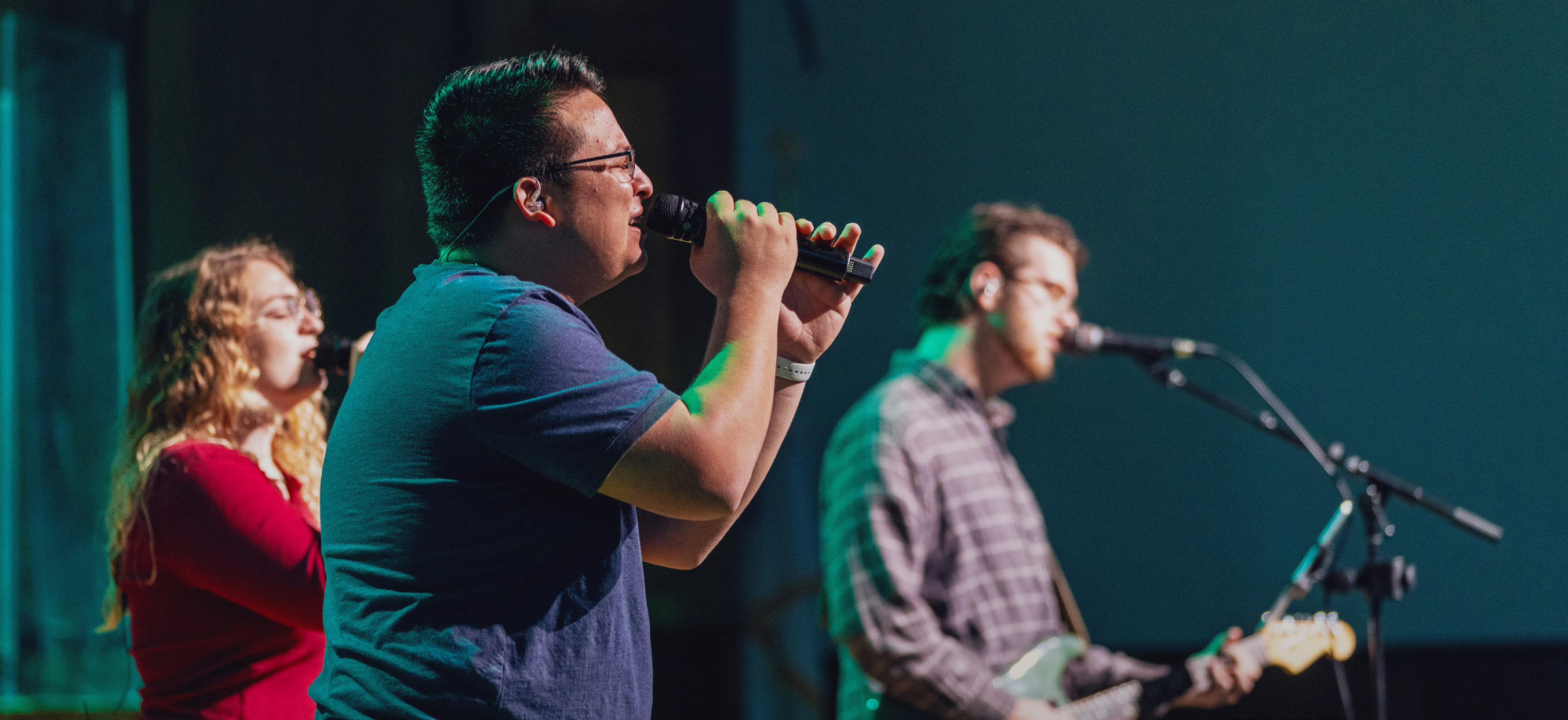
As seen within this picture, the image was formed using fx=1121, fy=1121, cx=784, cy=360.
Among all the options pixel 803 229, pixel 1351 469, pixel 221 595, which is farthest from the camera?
pixel 1351 469

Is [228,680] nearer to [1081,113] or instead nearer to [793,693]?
[793,693]

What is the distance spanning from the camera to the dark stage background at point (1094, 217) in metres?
3.22

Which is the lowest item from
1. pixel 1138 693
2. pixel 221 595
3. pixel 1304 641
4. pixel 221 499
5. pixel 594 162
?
pixel 1138 693

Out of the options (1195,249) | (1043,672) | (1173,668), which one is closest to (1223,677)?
(1173,668)

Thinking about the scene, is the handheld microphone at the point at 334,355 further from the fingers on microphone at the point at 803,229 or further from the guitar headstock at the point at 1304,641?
the guitar headstock at the point at 1304,641

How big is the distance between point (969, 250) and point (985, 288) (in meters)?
0.13

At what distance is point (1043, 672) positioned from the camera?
8.71ft

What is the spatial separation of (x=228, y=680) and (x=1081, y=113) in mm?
3407

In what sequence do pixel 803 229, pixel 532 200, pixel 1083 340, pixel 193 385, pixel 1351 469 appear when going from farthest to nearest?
pixel 1083 340 < pixel 1351 469 < pixel 193 385 < pixel 803 229 < pixel 532 200

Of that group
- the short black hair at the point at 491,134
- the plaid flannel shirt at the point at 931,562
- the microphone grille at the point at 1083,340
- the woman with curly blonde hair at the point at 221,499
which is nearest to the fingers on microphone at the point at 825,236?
the short black hair at the point at 491,134

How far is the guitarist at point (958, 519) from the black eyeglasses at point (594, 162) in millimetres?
1399

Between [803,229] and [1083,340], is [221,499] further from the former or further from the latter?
[1083,340]

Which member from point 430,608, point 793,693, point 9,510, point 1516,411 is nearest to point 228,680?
point 430,608

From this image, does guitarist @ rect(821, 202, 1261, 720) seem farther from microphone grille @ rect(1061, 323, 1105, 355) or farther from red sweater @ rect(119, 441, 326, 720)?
red sweater @ rect(119, 441, 326, 720)
